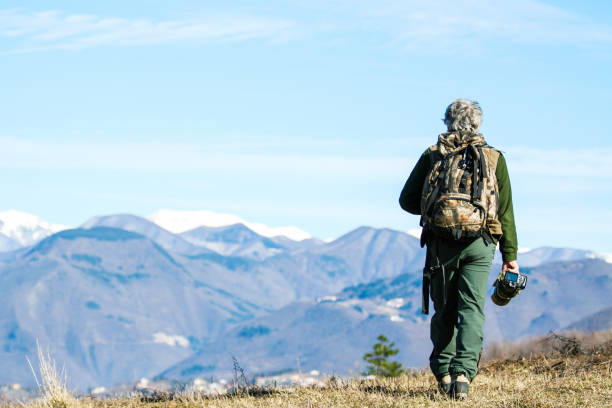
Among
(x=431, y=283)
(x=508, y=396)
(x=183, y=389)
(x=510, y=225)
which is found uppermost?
(x=510, y=225)

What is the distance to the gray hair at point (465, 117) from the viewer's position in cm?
824

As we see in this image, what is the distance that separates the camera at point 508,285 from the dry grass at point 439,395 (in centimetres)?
90

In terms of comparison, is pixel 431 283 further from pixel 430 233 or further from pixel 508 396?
pixel 508 396

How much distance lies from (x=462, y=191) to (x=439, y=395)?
1.87 meters

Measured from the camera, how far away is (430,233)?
27.1 feet

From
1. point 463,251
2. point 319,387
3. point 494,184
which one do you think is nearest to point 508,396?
point 463,251

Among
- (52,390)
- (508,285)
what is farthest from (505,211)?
(52,390)

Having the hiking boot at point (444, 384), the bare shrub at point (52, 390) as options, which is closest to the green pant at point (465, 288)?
the hiking boot at point (444, 384)

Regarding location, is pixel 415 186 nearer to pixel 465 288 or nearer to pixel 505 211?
pixel 505 211

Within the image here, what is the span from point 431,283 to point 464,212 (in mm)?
862

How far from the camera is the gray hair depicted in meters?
8.24

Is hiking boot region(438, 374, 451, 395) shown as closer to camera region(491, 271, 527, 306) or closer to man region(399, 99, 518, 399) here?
man region(399, 99, 518, 399)

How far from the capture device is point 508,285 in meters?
8.24

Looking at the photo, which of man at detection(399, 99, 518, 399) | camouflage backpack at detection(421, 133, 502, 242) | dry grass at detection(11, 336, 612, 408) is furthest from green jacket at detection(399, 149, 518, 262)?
dry grass at detection(11, 336, 612, 408)
